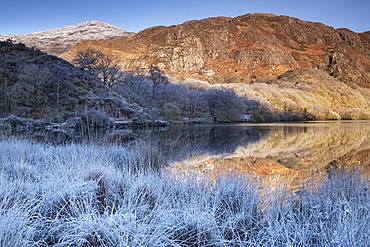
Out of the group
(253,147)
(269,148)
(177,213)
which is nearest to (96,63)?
(253,147)

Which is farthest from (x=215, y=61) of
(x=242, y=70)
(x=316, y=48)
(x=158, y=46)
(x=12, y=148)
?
(x=12, y=148)

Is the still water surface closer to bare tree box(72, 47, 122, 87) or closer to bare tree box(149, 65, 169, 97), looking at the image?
bare tree box(72, 47, 122, 87)

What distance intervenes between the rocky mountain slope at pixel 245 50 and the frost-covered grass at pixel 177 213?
183ft

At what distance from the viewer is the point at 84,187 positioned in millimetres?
2414

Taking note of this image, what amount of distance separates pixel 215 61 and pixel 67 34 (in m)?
53.9

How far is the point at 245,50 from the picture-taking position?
73562mm

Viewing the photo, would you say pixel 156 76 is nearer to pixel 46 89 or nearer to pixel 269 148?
pixel 46 89

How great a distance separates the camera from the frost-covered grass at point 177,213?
155 centimetres

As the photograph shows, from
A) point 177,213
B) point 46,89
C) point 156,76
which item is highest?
point 156,76

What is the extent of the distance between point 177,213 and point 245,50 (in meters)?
80.0

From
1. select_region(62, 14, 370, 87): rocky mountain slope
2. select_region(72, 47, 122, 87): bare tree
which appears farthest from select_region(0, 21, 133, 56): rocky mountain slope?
select_region(72, 47, 122, 87): bare tree

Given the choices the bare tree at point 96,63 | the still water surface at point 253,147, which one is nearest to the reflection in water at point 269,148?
the still water surface at point 253,147

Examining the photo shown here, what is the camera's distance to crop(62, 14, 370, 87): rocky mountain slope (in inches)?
2522

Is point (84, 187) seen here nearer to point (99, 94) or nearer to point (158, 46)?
point (99, 94)
